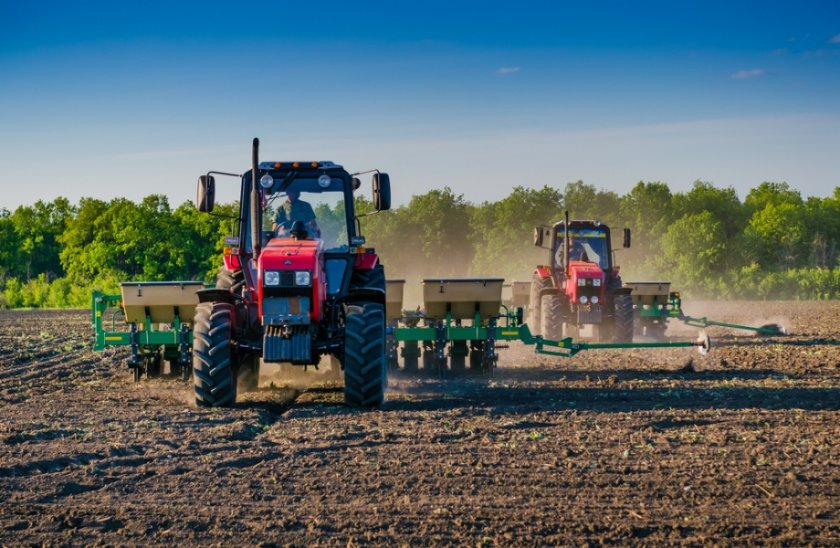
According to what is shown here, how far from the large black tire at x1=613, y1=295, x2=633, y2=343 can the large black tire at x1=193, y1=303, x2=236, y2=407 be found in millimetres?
10270

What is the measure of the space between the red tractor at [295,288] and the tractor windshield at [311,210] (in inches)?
0.5

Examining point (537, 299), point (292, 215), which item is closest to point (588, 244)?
point (537, 299)

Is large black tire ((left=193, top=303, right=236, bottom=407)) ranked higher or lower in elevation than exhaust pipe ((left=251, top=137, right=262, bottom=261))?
lower

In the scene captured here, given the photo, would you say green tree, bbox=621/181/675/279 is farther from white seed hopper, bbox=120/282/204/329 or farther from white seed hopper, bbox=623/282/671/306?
white seed hopper, bbox=120/282/204/329

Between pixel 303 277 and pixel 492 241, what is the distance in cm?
5276

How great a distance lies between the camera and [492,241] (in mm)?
63312

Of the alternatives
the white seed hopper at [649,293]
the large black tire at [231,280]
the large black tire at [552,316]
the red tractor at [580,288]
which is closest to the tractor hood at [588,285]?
the red tractor at [580,288]

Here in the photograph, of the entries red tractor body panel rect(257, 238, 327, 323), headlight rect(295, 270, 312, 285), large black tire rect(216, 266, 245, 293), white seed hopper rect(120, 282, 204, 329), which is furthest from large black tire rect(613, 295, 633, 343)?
headlight rect(295, 270, 312, 285)

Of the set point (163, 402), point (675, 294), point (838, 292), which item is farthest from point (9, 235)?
point (163, 402)

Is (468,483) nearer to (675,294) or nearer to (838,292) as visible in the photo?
(675,294)

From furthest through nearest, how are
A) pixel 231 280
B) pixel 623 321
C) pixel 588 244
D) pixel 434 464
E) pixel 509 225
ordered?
pixel 509 225, pixel 588 244, pixel 623 321, pixel 231 280, pixel 434 464

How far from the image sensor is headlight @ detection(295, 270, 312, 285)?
10.9 meters

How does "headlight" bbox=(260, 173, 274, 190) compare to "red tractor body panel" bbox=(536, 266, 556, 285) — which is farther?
"red tractor body panel" bbox=(536, 266, 556, 285)

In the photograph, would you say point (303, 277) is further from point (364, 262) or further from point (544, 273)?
point (544, 273)
